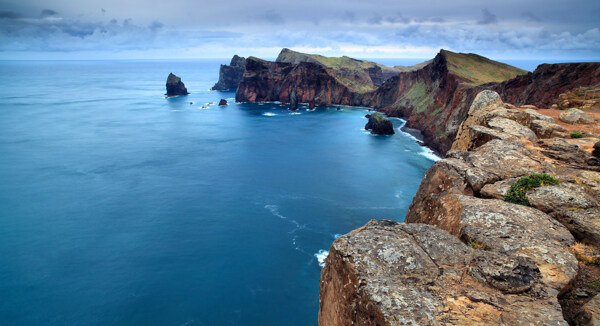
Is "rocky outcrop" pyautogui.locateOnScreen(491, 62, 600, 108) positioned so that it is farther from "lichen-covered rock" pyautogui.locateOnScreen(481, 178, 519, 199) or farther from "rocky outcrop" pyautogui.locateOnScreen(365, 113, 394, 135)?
"lichen-covered rock" pyautogui.locateOnScreen(481, 178, 519, 199)

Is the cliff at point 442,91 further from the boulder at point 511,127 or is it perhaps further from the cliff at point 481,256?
the cliff at point 481,256

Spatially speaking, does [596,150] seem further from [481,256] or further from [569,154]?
[481,256]

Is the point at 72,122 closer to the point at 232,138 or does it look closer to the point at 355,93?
the point at 232,138

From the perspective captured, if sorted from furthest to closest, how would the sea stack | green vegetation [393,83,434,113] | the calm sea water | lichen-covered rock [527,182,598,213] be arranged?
the sea stack → green vegetation [393,83,434,113] → the calm sea water → lichen-covered rock [527,182,598,213]

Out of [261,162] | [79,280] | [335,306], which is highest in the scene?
[335,306]

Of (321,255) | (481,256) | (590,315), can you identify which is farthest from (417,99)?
(590,315)

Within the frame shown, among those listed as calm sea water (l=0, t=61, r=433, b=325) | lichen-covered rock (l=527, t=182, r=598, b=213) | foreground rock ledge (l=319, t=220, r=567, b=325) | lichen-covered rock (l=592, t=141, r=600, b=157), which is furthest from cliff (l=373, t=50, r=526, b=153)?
foreground rock ledge (l=319, t=220, r=567, b=325)

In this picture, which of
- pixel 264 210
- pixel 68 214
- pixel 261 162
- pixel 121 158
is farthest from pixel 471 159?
pixel 121 158
